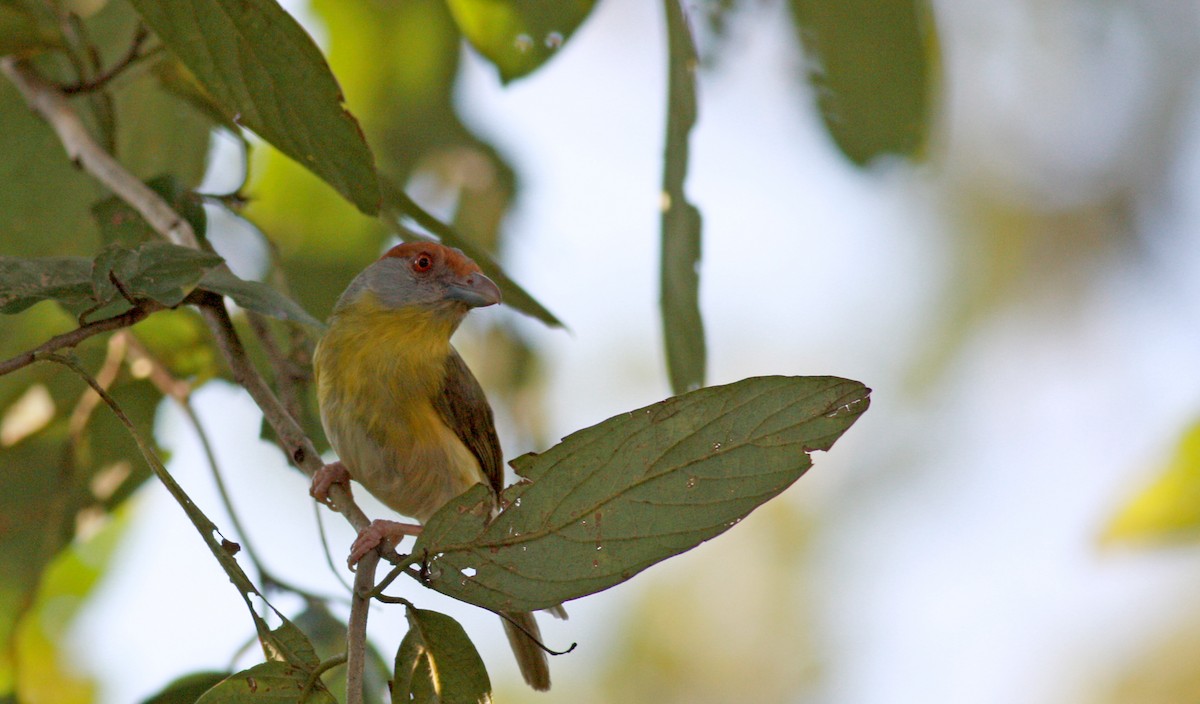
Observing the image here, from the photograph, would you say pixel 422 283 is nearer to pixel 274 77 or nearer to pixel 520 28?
pixel 520 28

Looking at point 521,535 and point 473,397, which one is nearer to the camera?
point 521,535

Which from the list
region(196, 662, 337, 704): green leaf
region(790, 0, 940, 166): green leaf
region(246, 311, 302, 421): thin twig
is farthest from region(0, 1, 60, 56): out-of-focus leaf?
region(790, 0, 940, 166): green leaf

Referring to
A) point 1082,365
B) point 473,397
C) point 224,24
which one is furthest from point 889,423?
point 224,24

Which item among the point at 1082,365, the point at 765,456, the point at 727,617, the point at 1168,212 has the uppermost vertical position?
the point at 1168,212

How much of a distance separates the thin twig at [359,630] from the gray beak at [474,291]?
1.31 m

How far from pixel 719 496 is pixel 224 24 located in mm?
1087

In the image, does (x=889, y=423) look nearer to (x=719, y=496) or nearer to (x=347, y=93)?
(x=347, y=93)

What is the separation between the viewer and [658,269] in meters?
2.38

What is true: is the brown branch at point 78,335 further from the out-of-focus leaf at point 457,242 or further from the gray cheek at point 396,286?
the gray cheek at point 396,286

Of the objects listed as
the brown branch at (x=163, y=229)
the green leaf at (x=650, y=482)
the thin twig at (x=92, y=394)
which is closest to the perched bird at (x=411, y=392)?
the thin twig at (x=92, y=394)

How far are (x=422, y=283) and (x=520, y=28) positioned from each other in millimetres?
913

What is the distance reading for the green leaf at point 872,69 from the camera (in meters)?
2.62

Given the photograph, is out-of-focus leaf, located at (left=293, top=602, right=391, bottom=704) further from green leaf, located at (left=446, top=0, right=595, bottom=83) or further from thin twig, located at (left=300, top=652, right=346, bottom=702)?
green leaf, located at (left=446, top=0, right=595, bottom=83)

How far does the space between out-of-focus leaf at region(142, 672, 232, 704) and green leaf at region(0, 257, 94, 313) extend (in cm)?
74
